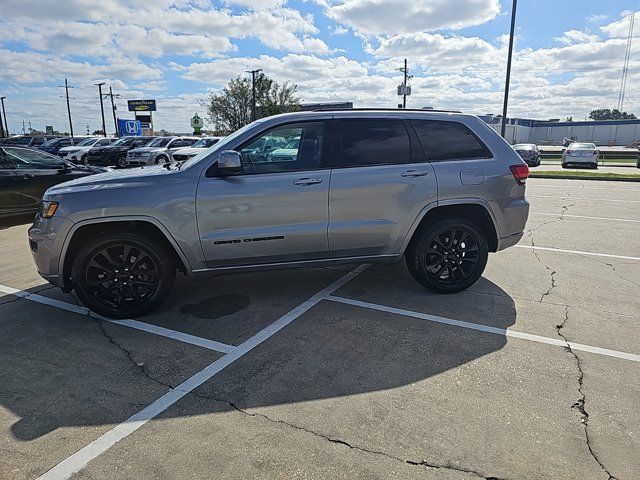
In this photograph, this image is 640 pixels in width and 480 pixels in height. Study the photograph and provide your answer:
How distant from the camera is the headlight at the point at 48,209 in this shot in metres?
3.92

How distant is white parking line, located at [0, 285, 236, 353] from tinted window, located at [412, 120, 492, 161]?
2763mm

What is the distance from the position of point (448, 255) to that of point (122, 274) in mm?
3253

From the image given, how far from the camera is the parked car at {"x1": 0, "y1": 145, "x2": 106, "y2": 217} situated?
27.7ft

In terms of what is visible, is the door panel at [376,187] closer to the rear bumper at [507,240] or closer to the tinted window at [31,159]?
the rear bumper at [507,240]

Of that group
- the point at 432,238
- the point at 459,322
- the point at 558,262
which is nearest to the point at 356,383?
the point at 459,322

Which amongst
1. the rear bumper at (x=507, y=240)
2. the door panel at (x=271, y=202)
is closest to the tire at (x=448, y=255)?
the rear bumper at (x=507, y=240)

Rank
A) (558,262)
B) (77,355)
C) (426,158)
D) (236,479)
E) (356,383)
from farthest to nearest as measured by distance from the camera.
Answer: (558,262) < (426,158) < (77,355) < (356,383) < (236,479)

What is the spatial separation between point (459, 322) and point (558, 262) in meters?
2.80

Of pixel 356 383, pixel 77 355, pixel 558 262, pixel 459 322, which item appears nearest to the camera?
pixel 356 383

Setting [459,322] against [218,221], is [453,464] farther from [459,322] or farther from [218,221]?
[218,221]

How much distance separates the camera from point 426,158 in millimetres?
4508

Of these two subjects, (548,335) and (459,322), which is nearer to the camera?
(548,335)

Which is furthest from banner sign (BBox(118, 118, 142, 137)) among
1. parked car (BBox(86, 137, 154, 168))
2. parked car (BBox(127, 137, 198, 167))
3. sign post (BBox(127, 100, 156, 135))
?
parked car (BBox(127, 137, 198, 167))

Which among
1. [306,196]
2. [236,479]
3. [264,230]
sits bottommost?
[236,479]
